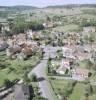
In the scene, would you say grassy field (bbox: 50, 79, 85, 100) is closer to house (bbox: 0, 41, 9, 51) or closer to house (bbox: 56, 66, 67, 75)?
house (bbox: 56, 66, 67, 75)

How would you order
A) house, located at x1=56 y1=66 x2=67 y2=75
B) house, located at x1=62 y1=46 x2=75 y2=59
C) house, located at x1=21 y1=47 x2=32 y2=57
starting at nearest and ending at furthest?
house, located at x1=56 y1=66 x2=67 y2=75 → house, located at x1=21 y1=47 x2=32 y2=57 → house, located at x1=62 y1=46 x2=75 y2=59

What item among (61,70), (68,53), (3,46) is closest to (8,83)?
(61,70)

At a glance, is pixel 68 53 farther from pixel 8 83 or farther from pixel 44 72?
pixel 8 83

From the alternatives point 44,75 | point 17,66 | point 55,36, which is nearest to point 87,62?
point 44,75

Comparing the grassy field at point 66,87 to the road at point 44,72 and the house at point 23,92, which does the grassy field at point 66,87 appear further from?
the house at point 23,92

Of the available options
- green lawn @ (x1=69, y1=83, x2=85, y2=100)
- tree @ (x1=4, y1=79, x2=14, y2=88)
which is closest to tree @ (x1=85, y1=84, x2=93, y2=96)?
green lawn @ (x1=69, y1=83, x2=85, y2=100)

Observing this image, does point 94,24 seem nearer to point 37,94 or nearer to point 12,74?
point 12,74

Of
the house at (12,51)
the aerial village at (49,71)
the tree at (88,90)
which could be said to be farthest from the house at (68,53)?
the tree at (88,90)
